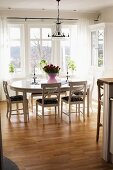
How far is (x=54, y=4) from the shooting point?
6.57 metres

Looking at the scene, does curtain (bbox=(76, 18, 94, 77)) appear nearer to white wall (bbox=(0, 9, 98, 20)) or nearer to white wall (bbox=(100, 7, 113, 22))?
white wall (bbox=(0, 9, 98, 20))

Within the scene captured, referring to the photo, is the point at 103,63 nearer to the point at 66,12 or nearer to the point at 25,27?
the point at 66,12

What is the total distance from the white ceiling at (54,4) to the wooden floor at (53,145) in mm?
2610

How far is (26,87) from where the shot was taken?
5.31m

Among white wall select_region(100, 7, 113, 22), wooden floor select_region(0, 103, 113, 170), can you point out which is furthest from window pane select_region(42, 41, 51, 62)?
wooden floor select_region(0, 103, 113, 170)

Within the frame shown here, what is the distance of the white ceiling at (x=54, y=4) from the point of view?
20.2ft

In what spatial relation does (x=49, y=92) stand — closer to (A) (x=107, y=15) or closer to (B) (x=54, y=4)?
(B) (x=54, y=4)

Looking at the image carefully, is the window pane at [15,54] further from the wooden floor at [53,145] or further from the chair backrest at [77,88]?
Result: the chair backrest at [77,88]

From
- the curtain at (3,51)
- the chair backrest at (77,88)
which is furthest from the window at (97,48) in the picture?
the curtain at (3,51)

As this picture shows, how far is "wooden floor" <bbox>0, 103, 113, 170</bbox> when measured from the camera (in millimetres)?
3393

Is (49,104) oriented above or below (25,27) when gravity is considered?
→ below

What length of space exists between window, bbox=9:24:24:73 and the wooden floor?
8.19 feet

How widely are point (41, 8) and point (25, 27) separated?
0.73 meters

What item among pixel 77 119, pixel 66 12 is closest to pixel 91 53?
pixel 66 12
